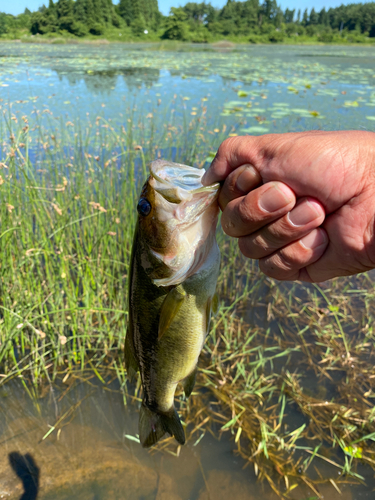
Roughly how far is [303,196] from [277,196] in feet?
0.38

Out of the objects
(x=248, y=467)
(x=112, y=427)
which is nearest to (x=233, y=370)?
(x=248, y=467)

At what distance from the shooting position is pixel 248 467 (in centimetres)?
248

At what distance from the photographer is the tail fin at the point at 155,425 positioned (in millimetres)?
1653

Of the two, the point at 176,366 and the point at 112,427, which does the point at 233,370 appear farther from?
the point at 176,366

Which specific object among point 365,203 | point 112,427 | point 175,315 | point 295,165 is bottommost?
point 112,427

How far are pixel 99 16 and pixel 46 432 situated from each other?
55021 millimetres

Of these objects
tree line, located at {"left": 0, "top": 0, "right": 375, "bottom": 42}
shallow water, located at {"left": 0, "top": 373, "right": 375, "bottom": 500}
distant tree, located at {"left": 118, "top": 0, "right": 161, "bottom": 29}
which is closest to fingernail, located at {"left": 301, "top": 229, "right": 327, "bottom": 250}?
shallow water, located at {"left": 0, "top": 373, "right": 375, "bottom": 500}

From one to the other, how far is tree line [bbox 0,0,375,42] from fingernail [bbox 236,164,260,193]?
40.1 m

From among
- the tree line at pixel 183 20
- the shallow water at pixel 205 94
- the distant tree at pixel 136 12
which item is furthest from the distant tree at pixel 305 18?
the shallow water at pixel 205 94

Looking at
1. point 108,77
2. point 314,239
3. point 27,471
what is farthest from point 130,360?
point 108,77

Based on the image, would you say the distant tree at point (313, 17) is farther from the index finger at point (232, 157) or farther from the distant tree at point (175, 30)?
the index finger at point (232, 157)

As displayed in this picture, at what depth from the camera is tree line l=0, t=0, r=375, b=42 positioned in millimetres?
41125

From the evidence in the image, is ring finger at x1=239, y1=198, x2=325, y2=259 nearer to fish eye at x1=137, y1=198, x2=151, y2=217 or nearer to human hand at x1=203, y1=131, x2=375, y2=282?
human hand at x1=203, y1=131, x2=375, y2=282

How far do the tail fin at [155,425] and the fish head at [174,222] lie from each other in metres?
0.77
